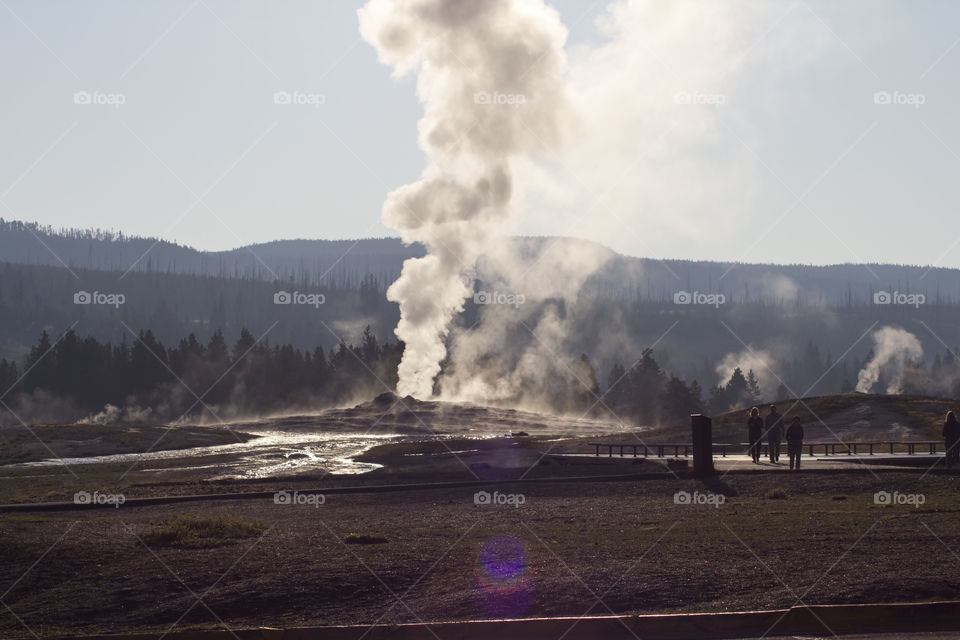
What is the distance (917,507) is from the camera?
21781 mm

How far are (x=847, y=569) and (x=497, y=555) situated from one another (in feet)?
18.6

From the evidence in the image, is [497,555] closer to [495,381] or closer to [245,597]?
[245,597]

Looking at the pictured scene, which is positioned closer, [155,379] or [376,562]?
[376,562]

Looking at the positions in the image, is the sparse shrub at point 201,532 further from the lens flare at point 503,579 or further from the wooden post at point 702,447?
the wooden post at point 702,447

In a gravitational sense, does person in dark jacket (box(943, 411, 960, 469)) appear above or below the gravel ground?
above

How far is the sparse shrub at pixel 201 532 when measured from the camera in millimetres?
18891

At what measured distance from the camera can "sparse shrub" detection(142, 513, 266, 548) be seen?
18891 millimetres

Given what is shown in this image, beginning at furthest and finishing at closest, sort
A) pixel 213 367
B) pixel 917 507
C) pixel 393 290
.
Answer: pixel 213 367
pixel 393 290
pixel 917 507

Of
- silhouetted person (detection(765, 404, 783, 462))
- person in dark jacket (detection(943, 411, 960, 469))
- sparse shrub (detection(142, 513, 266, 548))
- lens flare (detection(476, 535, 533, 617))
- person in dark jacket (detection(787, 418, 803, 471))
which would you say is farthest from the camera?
silhouetted person (detection(765, 404, 783, 462))

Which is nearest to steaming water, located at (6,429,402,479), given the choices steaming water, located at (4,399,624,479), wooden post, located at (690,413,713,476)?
steaming water, located at (4,399,624,479)

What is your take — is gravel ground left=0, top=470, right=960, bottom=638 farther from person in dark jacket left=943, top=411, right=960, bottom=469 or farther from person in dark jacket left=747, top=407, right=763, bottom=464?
person in dark jacket left=747, top=407, right=763, bottom=464

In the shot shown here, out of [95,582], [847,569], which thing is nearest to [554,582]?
[847,569]

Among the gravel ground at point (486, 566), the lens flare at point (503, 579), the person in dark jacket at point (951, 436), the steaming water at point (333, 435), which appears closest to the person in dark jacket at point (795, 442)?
the person in dark jacket at point (951, 436)

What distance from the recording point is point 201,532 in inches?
782
